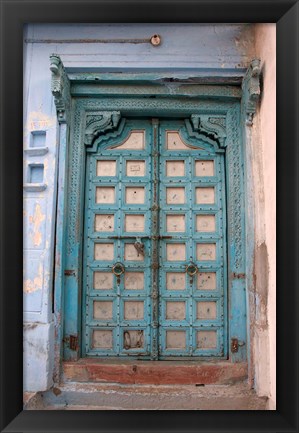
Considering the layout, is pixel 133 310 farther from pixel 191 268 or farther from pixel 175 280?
pixel 191 268

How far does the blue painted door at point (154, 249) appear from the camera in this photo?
3.10 metres

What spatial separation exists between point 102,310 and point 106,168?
128 cm

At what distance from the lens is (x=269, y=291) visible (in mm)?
2721

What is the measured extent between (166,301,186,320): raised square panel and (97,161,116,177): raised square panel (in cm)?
129

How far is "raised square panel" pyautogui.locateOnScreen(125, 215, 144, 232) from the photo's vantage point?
10.5 feet

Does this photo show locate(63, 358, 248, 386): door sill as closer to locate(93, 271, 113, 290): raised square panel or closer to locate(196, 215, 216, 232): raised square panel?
locate(93, 271, 113, 290): raised square panel

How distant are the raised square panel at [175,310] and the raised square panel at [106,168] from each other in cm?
129

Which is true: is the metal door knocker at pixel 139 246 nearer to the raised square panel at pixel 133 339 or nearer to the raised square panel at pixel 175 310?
the raised square panel at pixel 175 310

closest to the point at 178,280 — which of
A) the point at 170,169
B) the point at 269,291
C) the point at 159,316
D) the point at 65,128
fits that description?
the point at 159,316

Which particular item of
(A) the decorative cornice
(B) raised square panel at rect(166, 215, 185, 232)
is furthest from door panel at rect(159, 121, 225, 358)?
(A) the decorative cornice

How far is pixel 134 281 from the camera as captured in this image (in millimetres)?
3160

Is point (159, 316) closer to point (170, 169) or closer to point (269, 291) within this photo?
point (269, 291)

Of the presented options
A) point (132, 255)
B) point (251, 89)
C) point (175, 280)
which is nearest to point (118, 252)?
point (132, 255)
